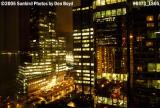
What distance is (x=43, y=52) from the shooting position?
9856 cm

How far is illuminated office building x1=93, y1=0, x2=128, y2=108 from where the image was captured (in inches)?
1566

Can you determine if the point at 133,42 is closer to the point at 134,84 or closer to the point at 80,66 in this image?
the point at 134,84

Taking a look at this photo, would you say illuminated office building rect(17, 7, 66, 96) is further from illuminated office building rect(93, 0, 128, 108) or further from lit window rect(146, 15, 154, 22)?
lit window rect(146, 15, 154, 22)

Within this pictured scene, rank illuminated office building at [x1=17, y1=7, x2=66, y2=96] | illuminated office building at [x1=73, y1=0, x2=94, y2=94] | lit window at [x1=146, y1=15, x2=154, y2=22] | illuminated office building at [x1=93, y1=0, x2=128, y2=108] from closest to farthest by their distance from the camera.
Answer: lit window at [x1=146, y1=15, x2=154, y2=22] → illuminated office building at [x1=93, y1=0, x2=128, y2=108] → illuminated office building at [x1=73, y1=0, x2=94, y2=94] → illuminated office building at [x1=17, y1=7, x2=66, y2=96]

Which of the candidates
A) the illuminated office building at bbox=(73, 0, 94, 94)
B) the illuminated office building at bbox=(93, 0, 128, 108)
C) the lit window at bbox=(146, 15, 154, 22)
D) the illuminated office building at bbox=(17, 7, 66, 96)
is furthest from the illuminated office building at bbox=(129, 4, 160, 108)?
the illuminated office building at bbox=(17, 7, 66, 96)

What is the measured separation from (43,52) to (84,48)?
2693 cm

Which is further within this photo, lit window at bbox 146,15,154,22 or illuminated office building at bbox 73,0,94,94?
illuminated office building at bbox 73,0,94,94

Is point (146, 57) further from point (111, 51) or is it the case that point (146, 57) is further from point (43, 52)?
point (43, 52)

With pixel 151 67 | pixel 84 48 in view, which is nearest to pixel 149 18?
pixel 151 67

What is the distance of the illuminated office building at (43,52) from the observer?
269ft

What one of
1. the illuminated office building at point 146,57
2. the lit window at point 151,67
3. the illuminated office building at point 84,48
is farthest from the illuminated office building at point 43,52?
the lit window at point 151,67

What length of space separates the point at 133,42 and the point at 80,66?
4135 centimetres

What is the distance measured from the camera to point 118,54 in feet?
135

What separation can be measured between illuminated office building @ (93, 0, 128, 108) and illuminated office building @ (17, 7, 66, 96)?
127 ft
